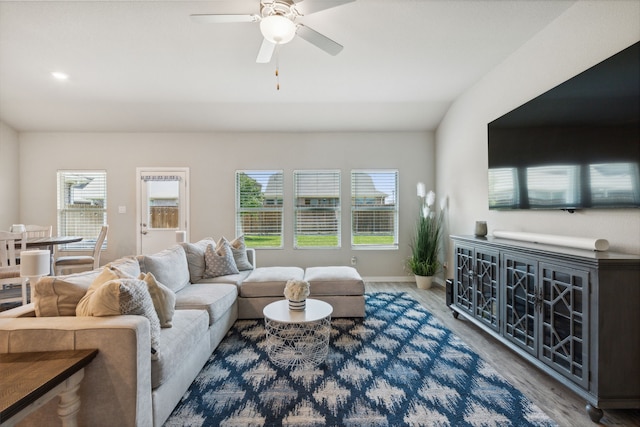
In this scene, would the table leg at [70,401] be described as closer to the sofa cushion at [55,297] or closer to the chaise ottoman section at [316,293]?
the sofa cushion at [55,297]

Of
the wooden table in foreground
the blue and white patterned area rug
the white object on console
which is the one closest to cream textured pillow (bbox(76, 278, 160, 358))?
the wooden table in foreground

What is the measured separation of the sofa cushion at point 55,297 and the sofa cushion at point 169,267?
2.81 ft

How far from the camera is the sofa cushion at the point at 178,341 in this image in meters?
1.59

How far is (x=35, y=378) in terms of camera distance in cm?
115

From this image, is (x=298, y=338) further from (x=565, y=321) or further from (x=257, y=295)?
(x=565, y=321)

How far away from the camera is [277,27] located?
202cm

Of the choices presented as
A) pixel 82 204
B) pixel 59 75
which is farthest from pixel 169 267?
pixel 82 204

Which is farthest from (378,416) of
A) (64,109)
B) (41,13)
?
(64,109)

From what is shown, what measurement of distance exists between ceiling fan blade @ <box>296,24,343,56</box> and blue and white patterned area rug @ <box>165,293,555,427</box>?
2.63m

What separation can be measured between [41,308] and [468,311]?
351 cm

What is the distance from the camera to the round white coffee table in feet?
7.48

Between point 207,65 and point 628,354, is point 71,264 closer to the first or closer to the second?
point 207,65

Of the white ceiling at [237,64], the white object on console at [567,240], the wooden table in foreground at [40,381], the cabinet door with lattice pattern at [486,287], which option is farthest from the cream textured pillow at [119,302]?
the white object on console at [567,240]

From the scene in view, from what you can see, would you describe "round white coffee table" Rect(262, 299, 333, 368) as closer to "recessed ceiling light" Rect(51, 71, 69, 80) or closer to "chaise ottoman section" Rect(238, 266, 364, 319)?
"chaise ottoman section" Rect(238, 266, 364, 319)
